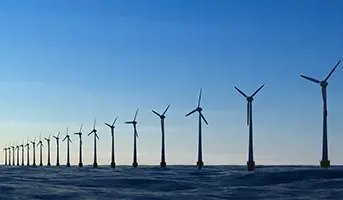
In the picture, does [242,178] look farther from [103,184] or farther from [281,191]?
[281,191]

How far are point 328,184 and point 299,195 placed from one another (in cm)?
1140

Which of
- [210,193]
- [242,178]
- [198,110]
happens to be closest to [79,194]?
[210,193]

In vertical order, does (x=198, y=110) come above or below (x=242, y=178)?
above

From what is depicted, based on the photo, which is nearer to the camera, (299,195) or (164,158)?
(299,195)

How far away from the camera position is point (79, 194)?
55.7 metres

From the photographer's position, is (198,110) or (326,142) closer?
(326,142)

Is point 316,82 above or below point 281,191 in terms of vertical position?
above

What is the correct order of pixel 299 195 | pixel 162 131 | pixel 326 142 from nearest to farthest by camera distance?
pixel 299 195, pixel 326 142, pixel 162 131

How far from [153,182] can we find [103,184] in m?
5.35

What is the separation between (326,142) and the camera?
116 metres

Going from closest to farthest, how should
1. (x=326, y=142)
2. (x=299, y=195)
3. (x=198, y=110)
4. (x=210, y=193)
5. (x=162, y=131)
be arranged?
(x=299, y=195) < (x=210, y=193) < (x=326, y=142) < (x=198, y=110) < (x=162, y=131)

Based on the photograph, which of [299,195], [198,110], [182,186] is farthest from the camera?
[198,110]

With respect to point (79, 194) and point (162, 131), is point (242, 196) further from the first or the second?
point (162, 131)

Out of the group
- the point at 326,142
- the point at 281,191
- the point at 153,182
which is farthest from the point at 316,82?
the point at 281,191
